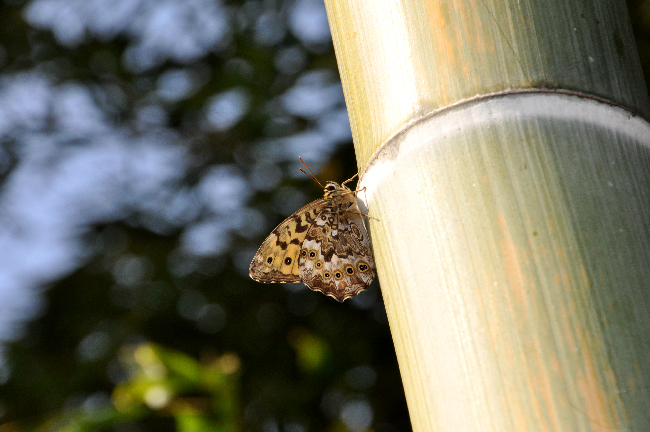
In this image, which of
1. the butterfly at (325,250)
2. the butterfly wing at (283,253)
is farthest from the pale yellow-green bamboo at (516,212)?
the butterfly wing at (283,253)

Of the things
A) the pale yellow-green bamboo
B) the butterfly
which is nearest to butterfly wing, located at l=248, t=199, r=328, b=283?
the butterfly

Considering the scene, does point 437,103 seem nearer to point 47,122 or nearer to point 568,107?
point 568,107

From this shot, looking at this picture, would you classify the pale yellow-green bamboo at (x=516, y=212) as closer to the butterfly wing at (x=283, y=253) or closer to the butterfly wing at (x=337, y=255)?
the butterfly wing at (x=337, y=255)

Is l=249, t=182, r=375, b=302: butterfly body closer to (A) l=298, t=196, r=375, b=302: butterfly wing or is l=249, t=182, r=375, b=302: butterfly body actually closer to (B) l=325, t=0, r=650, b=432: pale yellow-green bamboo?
(A) l=298, t=196, r=375, b=302: butterfly wing

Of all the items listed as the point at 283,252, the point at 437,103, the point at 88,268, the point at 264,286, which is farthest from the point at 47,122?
the point at 437,103

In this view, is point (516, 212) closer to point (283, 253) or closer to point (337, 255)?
point (337, 255)
